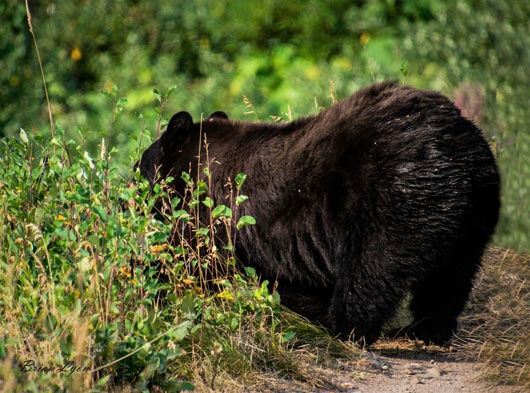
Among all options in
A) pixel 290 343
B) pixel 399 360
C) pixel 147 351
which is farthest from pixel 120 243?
pixel 399 360

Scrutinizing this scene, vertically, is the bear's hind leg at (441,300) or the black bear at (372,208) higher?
the black bear at (372,208)

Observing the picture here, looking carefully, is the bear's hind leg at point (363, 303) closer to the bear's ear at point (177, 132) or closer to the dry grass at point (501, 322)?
the dry grass at point (501, 322)

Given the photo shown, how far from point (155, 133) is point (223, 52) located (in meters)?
4.54

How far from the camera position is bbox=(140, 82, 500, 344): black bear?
147 inches

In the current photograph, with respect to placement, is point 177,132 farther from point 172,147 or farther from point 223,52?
point 223,52

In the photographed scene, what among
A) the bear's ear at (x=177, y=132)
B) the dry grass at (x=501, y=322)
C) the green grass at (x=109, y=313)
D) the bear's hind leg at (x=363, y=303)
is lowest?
the dry grass at (x=501, y=322)

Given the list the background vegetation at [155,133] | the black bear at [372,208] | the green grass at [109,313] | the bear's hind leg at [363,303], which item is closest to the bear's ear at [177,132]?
the background vegetation at [155,133]

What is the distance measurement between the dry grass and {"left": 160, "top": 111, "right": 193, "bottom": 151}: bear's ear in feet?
7.77

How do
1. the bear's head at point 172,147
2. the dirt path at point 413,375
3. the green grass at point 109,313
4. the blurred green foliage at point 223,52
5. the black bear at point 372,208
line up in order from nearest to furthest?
the green grass at point 109,313
the dirt path at point 413,375
the black bear at point 372,208
the bear's head at point 172,147
the blurred green foliage at point 223,52

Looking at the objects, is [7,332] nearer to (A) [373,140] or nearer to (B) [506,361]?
(A) [373,140]

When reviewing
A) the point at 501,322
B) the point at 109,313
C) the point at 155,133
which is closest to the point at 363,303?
the point at 501,322

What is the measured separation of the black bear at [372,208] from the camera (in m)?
3.73

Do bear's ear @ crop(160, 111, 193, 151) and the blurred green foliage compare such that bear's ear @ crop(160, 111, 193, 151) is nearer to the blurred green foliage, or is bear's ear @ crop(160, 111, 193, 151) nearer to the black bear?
the black bear

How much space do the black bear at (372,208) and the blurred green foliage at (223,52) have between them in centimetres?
349
